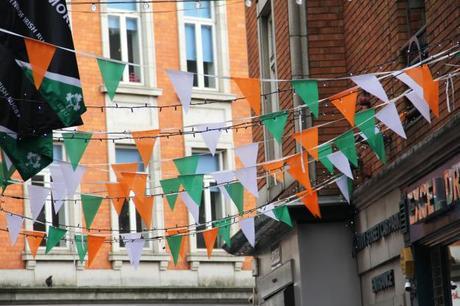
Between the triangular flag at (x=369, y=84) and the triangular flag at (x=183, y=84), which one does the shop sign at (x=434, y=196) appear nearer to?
the triangular flag at (x=369, y=84)

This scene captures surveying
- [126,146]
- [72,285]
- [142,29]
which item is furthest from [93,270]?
[142,29]

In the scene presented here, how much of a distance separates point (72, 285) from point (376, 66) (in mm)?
15053

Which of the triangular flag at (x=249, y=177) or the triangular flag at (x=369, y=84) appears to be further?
the triangular flag at (x=249, y=177)

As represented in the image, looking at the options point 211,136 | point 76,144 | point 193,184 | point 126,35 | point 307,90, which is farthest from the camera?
point 126,35

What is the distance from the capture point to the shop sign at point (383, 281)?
1519cm

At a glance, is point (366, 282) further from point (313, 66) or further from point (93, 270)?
point (93, 270)

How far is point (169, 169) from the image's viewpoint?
98.2 feet

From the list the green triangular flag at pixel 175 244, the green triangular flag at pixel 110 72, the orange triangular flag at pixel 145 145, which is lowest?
the green triangular flag at pixel 175 244

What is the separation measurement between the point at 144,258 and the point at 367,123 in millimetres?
16854

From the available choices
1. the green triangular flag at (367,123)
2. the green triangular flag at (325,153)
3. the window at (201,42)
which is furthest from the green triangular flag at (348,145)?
the window at (201,42)

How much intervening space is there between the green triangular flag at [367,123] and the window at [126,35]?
16971 millimetres

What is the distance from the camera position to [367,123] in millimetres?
13047

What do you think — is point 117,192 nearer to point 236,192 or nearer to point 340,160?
point 236,192

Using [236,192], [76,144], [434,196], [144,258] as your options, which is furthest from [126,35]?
[434,196]
